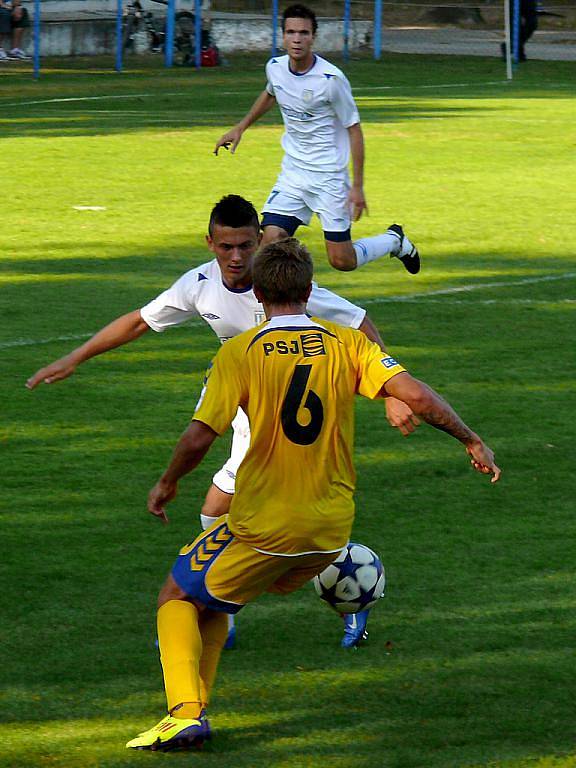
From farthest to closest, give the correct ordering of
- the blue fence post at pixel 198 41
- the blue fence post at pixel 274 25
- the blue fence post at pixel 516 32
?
1. the blue fence post at pixel 516 32
2. the blue fence post at pixel 274 25
3. the blue fence post at pixel 198 41

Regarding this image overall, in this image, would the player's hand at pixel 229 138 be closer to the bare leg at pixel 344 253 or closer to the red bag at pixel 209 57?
the bare leg at pixel 344 253

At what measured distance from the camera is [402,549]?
22.0ft

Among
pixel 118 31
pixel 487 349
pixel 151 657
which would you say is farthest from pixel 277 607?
pixel 118 31

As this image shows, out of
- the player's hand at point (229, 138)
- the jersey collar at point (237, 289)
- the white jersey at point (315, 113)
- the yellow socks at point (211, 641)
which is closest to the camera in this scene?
the yellow socks at point (211, 641)

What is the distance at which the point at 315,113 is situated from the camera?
36.6 ft

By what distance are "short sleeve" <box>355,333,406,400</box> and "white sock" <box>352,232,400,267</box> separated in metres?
6.41

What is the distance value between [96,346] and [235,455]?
683mm

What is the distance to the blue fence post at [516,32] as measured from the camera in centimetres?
3700

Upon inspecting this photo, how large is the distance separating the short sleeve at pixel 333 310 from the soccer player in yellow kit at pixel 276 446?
0.75 meters

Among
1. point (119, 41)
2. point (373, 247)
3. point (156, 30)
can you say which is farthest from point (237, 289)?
point (156, 30)

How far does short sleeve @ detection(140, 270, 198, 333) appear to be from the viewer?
5.79 meters

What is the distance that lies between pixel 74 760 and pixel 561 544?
283 cm

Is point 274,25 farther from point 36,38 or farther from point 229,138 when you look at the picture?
point 229,138

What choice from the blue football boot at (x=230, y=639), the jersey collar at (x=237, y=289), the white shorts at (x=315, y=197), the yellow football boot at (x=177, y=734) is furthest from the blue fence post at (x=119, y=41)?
the yellow football boot at (x=177, y=734)
